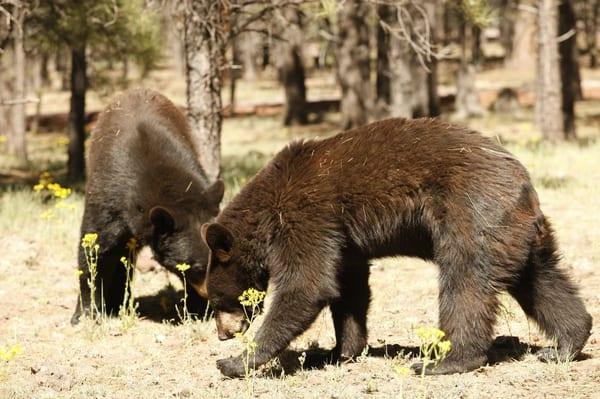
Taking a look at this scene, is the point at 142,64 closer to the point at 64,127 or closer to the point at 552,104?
the point at 552,104

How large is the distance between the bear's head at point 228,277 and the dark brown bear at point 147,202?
3.16 feet

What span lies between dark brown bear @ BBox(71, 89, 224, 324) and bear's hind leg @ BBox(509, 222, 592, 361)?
2.69 m

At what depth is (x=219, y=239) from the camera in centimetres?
590

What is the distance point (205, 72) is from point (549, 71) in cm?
900

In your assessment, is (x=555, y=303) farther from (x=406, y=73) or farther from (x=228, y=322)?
(x=406, y=73)

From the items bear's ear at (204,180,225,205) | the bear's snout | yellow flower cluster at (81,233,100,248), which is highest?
bear's ear at (204,180,225,205)

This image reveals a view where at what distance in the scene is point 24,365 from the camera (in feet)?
20.5

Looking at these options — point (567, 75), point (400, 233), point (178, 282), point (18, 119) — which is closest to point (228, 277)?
point (400, 233)

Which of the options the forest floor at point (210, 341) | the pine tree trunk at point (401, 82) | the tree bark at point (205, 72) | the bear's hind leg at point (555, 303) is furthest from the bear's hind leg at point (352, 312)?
Result: the pine tree trunk at point (401, 82)

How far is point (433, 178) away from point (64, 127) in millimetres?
28436

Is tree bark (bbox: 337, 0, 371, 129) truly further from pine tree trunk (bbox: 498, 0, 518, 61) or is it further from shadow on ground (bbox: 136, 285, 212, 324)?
pine tree trunk (bbox: 498, 0, 518, 61)

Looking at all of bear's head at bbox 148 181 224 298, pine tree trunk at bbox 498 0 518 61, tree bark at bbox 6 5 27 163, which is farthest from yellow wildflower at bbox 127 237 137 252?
pine tree trunk at bbox 498 0 518 61

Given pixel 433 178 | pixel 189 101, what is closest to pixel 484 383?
pixel 433 178

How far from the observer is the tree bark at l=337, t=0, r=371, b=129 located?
23516mm
